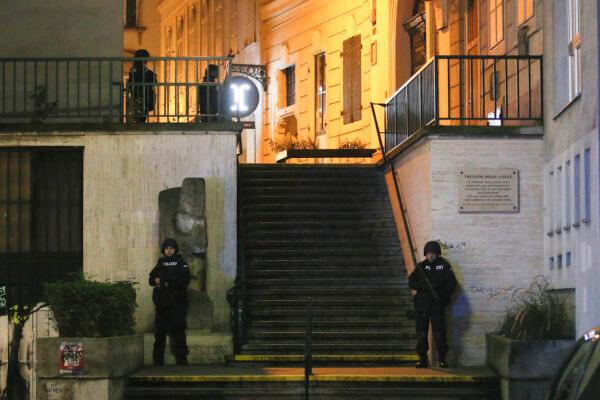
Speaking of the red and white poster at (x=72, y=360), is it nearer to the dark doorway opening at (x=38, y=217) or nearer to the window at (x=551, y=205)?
the dark doorway opening at (x=38, y=217)

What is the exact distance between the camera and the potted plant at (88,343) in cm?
1848

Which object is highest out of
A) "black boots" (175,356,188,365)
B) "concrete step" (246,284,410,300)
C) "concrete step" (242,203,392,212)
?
"concrete step" (242,203,392,212)

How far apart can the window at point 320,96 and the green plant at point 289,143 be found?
46 cm

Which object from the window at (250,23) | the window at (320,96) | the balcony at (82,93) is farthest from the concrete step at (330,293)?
the window at (250,23)

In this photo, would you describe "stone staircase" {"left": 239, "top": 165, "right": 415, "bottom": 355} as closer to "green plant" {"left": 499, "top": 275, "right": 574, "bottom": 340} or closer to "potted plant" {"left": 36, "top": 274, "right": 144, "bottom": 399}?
"potted plant" {"left": 36, "top": 274, "right": 144, "bottom": 399}

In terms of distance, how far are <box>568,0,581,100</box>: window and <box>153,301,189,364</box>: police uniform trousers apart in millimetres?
6102

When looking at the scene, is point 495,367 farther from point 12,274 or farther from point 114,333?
point 12,274

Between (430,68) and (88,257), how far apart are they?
5781 mm

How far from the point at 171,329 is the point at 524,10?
739 centimetres

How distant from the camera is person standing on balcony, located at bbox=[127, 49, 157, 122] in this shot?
Result: 76.5 feet

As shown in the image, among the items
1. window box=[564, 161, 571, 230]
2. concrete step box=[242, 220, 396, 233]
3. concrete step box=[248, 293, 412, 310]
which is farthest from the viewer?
concrete step box=[242, 220, 396, 233]

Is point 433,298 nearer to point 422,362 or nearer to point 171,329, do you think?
point 422,362

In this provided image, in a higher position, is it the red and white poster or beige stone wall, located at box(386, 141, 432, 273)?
beige stone wall, located at box(386, 141, 432, 273)

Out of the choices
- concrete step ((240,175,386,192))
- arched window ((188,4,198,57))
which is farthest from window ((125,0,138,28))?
concrete step ((240,175,386,192))
